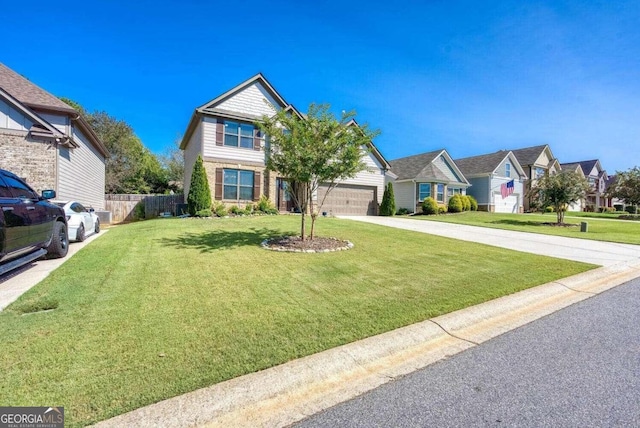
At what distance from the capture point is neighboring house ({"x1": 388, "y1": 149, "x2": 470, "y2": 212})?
87.1 feet

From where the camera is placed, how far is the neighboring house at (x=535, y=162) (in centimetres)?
3550

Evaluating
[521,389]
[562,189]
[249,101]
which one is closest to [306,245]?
[521,389]

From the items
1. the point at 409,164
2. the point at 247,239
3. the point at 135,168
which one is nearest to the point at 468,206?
the point at 409,164

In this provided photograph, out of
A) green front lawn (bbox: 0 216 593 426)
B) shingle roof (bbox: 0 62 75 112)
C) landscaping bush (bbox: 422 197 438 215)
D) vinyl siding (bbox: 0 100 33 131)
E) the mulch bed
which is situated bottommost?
green front lawn (bbox: 0 216 593 426)

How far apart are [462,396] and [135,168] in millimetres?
40309

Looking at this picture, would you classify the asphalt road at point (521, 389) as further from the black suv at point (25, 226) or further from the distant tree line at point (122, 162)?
the distant tree line at point (122, 162)

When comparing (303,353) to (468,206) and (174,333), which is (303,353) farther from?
(468,206)

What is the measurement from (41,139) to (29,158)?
0.87 meters

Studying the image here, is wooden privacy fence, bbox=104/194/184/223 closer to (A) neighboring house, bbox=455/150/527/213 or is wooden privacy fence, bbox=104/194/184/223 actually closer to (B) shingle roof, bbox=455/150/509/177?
(A) neighboring house, bbox=455/150/527/213

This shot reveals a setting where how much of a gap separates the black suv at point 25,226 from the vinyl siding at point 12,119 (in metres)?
8.39

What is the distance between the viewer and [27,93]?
1415 cm

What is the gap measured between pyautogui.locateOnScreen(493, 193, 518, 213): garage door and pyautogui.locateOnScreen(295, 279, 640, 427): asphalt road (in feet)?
103

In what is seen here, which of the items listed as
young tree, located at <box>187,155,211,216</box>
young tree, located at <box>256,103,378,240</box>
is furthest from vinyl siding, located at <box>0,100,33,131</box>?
young tree, located at <box>256,103,378,240</box>

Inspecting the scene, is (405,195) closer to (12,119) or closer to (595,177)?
(12,119)
